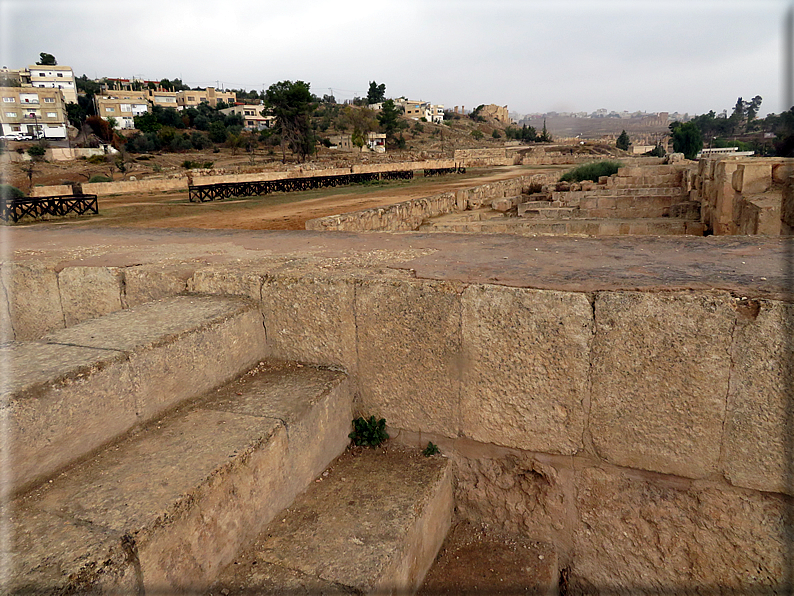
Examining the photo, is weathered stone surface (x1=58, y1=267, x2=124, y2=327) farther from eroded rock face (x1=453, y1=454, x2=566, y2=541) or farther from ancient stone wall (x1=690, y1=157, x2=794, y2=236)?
ancient stone wall (x1=690, y1=157, x2=794, y2=236)

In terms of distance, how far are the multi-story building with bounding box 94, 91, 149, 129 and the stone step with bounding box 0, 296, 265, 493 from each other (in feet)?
264

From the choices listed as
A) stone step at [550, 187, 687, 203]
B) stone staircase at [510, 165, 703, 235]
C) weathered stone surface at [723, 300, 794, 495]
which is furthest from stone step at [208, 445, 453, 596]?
stone step at [550, 187, 687, 203]

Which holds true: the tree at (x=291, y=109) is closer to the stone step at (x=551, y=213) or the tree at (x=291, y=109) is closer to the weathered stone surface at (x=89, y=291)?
the stone step at (x=551, y=213)

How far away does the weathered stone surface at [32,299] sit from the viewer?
3.64 m

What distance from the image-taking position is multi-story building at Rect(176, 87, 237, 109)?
96675 millimetres

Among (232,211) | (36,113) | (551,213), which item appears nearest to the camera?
(551,213)

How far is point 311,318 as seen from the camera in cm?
291

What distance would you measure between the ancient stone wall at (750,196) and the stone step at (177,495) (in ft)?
16.2

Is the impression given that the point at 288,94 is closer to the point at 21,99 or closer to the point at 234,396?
the point at 21,99

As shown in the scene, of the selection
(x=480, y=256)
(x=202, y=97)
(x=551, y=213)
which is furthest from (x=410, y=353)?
(x=202, y=97)

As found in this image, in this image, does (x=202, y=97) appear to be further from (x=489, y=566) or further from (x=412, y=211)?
(x=489, y=566)

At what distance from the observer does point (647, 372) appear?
87.5 inches

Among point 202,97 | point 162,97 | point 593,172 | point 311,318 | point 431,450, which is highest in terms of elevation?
point 202,97

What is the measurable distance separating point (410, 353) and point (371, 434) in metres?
0.54
